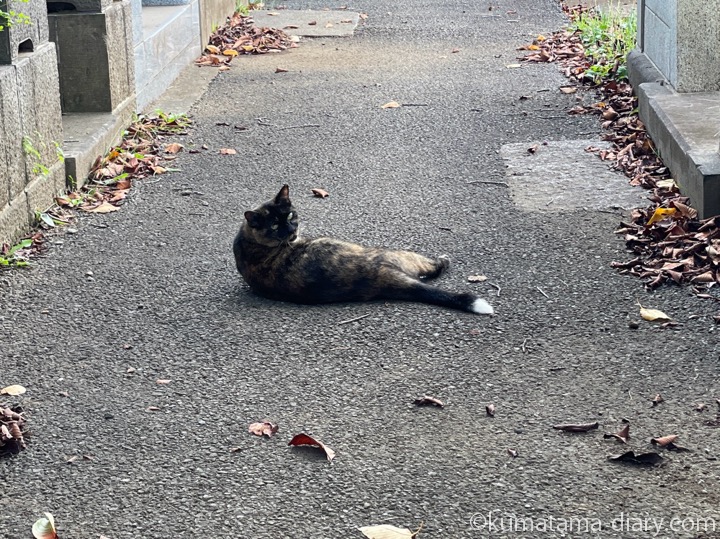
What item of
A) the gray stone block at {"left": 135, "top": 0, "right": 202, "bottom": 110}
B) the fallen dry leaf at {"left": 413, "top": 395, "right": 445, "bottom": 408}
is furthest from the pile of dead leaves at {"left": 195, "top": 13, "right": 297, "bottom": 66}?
the fallen dry leaf at {"left": 413, "top": 395, "right": 445, "bottom": 408}

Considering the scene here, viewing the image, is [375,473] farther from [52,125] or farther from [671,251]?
[52,125]

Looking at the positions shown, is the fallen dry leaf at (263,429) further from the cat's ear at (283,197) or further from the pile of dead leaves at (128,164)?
the pile of dead leaves at (128,164)

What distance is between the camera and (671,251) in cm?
601

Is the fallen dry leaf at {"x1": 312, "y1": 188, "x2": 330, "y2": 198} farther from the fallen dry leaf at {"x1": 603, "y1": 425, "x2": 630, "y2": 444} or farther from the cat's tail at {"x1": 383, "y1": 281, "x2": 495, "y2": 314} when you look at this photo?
the fallen dry leaf at {"x1": 603, "y1": 425, "x2": 630, "y2": 444}

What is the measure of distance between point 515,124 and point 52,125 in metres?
3.97

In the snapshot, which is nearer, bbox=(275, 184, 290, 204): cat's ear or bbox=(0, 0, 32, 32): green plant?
bbox=(275, 184, 290, 204): cat's ear

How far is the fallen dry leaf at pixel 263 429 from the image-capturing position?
14.2 ft

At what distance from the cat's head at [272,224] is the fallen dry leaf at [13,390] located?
5.05ft

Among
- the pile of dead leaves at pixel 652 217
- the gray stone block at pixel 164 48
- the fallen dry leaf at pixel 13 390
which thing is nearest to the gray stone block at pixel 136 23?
Result: the gray stone block at pixel 164 48

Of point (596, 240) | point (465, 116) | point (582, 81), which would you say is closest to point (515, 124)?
point (465, 116)

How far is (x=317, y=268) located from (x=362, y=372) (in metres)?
0.88

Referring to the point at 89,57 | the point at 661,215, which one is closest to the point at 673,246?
the point at 661,215

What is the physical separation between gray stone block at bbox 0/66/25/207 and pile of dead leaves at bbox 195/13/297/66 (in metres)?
5.80

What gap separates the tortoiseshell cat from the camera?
5598mm
